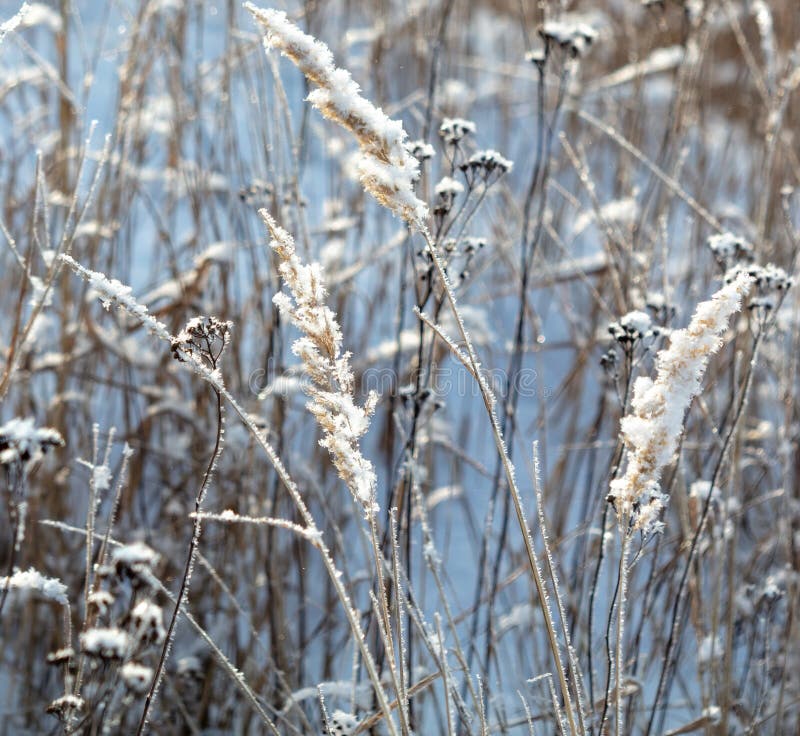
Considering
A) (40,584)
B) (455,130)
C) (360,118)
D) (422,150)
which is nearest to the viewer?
(360,118)

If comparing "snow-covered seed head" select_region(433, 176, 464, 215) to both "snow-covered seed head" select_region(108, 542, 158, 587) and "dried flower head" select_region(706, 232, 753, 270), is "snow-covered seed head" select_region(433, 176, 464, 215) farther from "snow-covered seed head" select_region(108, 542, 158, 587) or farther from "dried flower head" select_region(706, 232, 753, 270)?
"snow-covered seed head" select_region(108, 542, 158, 587)

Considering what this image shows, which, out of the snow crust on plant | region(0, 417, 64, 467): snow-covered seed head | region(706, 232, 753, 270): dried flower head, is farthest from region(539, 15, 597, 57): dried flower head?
the snow crust on plant

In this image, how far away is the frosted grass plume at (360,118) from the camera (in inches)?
28.1

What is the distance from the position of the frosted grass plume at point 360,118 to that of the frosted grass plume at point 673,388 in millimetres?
226

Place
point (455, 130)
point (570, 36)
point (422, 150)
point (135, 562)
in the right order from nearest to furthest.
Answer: point (135, 562)
point (422, 150)
point (455, 130)
point (570, 36)

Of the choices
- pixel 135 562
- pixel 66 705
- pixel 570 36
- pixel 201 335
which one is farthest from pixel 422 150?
pixel 66 705

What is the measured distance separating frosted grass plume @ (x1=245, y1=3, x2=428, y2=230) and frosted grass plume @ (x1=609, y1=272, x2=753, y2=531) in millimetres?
226

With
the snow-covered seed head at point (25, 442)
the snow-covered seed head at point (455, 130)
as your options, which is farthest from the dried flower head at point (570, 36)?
the snow-covered seed head at point (25, 442)

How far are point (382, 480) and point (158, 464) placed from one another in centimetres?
68

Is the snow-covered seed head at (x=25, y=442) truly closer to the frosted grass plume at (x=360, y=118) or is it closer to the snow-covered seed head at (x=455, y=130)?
the frosted grass plume at (x=360, y=118)

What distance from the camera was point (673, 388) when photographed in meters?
0.74

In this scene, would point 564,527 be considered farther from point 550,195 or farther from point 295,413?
point 550,195

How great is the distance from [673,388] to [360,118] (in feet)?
1.06

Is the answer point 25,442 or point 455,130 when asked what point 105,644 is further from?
point 455,130
